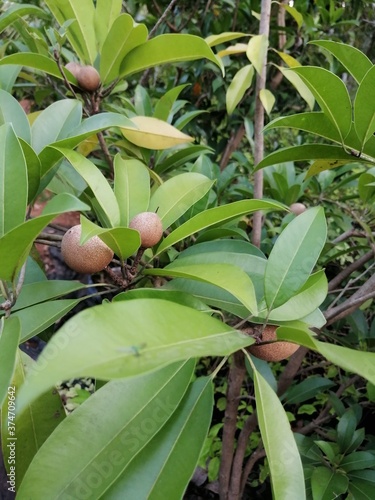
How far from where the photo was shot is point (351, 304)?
0.71 meters

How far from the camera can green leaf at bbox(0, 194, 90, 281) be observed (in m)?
0.41

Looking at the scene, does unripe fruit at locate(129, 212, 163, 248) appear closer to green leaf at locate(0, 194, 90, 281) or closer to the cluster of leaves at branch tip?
green leaf at locate(0, 194, 90, 281)

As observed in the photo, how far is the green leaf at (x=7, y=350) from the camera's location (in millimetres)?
369

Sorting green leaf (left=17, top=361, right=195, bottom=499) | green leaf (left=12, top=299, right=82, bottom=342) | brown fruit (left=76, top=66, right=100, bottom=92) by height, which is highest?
brown fruit (left=76, top=66, right=100, bottom=92)

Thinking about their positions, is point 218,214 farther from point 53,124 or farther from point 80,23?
point 80,23

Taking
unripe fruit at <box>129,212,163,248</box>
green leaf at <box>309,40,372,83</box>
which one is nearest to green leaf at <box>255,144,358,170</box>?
green leaf at <box>309,40,372,83</box>

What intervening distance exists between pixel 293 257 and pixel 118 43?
21.2 inches

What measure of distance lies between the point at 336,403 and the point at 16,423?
93 cm

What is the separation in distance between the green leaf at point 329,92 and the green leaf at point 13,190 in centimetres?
39

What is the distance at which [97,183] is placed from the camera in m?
0.56

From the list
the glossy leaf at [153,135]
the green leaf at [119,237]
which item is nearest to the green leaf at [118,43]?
the glossy leaf at [153,135]

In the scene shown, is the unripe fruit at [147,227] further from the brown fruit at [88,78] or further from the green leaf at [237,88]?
the green leaf at [237,88]

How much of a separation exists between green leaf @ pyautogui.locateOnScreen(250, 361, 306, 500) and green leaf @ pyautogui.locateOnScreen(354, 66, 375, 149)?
0.40 m

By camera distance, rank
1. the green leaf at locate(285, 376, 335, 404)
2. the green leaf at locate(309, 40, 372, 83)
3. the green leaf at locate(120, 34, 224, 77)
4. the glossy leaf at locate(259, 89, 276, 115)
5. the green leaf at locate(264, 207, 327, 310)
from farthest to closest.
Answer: the green leaf at locate(285, 376, 335, 404) → the glossy leaf at locate(259, 89, 276, 115) → the green leaf at locate(120, 34, 224, 77) → the green leaf at locate(309, 40, 372, 83) → the green leaf at locate(264, 207, 327, 310)
